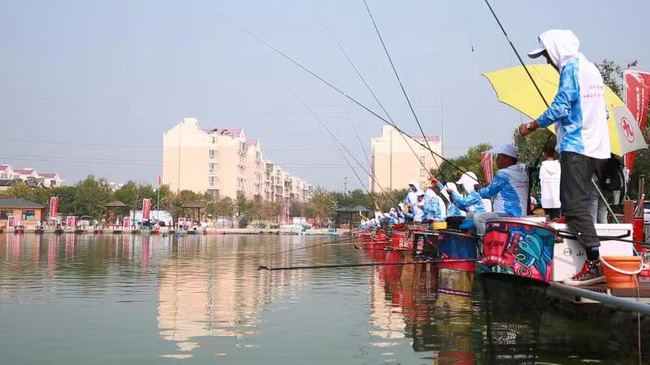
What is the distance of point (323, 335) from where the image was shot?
687 cm

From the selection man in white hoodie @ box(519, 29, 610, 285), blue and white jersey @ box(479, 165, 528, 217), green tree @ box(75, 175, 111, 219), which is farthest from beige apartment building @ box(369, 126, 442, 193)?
man in white hoodie @ box(519, 29, 610, 285)

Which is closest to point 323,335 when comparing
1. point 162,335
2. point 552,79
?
point 162,335

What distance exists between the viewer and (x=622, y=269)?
18.1ft

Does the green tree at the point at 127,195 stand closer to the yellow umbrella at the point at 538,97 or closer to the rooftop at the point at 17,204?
the rooftop at the point at 17,204

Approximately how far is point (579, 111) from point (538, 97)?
387 cm

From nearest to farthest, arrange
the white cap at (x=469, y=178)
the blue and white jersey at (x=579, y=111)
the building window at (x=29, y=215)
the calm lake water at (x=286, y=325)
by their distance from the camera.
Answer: the calm lake water at (x=286, y=325), the blue and white jersey at (x=579, y=111), the white cap at (x=469, y=178), the building window at (x=29, y=215)

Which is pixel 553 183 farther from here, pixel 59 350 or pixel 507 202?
pixel 59 350

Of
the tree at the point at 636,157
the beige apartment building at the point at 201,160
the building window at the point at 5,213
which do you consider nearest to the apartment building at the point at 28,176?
the beige apartment building at the point at 201,160

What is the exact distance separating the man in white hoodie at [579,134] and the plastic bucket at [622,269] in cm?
38

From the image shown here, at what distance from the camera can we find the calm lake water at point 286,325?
5.80 m

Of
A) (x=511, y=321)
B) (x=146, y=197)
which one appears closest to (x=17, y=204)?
(x=146, y=197)

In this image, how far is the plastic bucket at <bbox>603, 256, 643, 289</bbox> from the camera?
550 centimetres

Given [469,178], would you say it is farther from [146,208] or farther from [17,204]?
[17,204]

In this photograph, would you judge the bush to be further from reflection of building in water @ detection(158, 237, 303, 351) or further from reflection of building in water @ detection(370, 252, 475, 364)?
reflection of building in water @ detection(370, 252, 475, 364)
